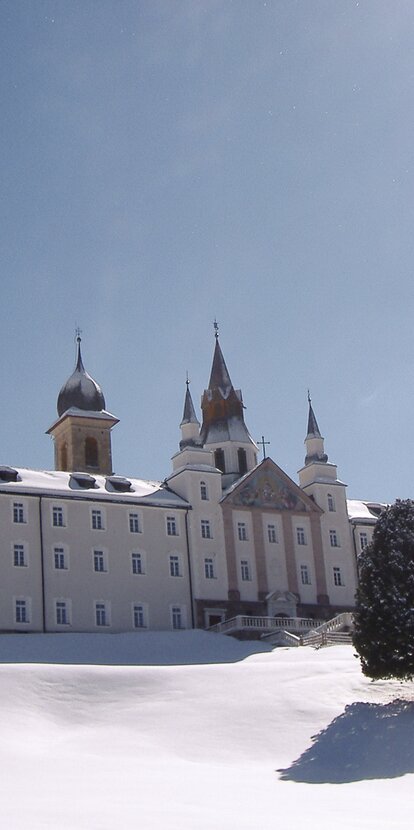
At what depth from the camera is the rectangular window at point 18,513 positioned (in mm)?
66938

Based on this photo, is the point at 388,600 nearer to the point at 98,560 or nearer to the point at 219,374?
the point at 98,560

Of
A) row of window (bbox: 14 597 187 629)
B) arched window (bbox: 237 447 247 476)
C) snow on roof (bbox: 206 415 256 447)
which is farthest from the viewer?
snow on roof (bbox: 206 415 256 447)

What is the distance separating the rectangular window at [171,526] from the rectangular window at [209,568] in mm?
2495

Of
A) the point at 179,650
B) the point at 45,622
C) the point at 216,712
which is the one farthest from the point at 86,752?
the point at 45,622

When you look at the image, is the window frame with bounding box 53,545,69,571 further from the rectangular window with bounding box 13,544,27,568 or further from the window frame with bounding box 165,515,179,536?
the window frame with bounding box 165,515,179,536

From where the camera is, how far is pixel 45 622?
65250 millimetres

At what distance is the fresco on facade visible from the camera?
74875 mm

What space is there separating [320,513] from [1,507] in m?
21.5

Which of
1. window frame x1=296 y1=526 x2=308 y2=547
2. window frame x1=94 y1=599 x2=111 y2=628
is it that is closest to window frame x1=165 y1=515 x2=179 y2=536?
window frame x1=94 y1=599 x2=111 y2=628

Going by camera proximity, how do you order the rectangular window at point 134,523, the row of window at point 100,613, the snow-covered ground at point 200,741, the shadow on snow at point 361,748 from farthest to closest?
the rectangular window at point 134,523
the row of window at point 100,613
the shadow on snow at point 361,748
the snow-covered ground at point 200,741

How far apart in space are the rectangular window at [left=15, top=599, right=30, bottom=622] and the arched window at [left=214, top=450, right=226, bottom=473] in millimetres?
19594

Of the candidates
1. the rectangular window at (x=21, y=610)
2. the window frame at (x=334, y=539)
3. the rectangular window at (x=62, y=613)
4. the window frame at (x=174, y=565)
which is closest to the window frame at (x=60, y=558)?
the rectangular window at (x=62, y=613)

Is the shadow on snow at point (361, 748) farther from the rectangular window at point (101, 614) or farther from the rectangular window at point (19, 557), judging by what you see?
the rectangular window at point (19, 557)

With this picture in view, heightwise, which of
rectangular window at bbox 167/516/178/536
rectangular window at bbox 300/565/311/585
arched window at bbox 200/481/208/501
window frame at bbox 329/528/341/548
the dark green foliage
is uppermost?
arched window at bbox 200/481/208/501
